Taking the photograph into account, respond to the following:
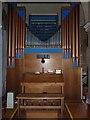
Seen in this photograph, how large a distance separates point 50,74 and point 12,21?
2148mm

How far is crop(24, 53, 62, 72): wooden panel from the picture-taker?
31.2 feet

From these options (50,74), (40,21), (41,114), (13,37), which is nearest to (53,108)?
(41,114)

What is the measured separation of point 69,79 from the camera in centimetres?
927

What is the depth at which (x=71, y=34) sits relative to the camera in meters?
9.39

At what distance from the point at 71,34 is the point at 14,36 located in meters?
1.87

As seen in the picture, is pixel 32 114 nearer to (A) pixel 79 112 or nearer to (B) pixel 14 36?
(A) pixel 79 112

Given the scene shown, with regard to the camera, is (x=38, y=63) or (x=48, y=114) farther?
(x=38, y=63)

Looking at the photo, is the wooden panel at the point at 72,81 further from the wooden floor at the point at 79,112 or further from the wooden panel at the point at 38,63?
the wooden floor at the point at 79,112

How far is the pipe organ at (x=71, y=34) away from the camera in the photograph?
30.4 feet

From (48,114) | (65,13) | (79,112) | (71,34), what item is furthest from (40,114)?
(65,13)

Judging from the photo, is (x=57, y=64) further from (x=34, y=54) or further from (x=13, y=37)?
(x=13, y=37)

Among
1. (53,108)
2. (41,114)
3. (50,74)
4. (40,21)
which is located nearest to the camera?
(41,114)

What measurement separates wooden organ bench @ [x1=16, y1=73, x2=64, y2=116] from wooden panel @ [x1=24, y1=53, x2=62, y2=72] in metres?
0.43

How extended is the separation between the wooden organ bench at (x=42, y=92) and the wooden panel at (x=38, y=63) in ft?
1.40
